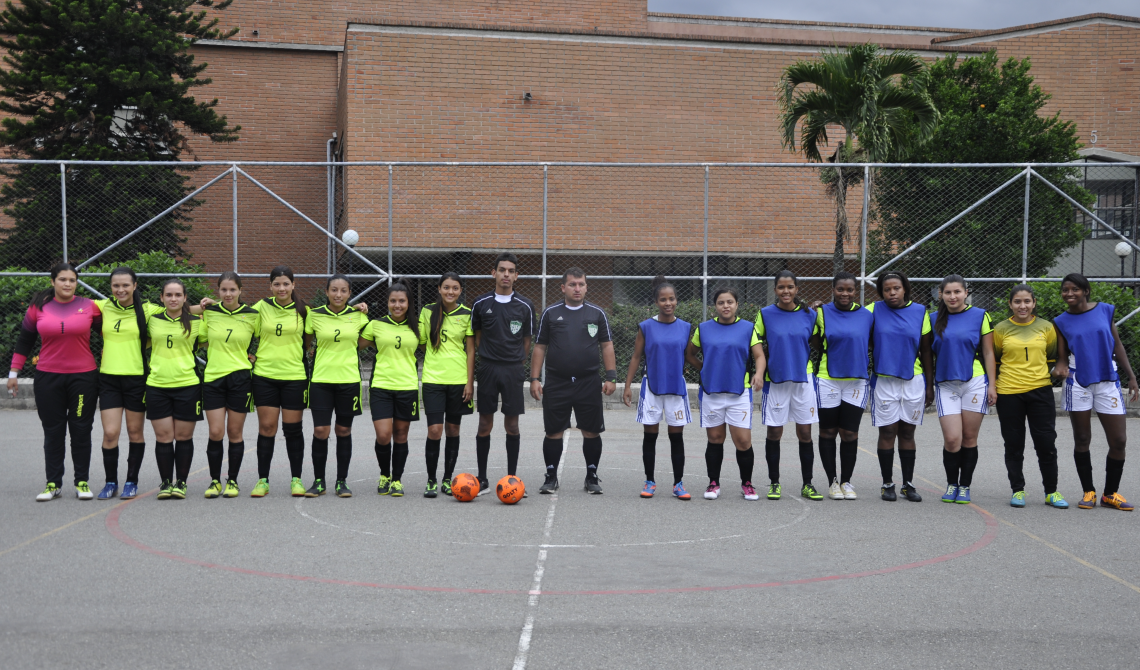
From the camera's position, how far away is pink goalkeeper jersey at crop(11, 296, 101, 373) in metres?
7.51

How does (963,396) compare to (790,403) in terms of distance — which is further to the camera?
(790,403)

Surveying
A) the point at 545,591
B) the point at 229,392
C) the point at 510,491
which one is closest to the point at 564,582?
the point at 545,591

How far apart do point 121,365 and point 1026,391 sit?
7.46m

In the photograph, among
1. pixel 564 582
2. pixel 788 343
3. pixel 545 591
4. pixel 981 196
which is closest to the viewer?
pixel 545 591

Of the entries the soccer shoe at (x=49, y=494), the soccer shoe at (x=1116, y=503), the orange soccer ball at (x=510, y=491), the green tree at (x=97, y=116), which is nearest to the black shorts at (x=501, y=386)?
the orange soccer ball at (x=510, y=491)

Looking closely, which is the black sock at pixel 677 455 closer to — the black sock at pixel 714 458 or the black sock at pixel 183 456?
the black sock at pixel 714 458

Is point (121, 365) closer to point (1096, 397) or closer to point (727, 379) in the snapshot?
point (727, 379)

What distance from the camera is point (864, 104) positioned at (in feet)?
48.2

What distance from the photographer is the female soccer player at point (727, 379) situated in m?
7.84

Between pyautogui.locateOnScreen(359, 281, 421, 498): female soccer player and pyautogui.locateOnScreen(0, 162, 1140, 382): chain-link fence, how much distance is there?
6.49 metres

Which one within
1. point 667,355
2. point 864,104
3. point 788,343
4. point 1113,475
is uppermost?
point 864,104

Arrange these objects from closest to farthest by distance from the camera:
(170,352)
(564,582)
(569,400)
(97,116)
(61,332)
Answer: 1. (564,582)
2. (61,332)
3. (170,352)
4. (569,400)
5. (97,116)

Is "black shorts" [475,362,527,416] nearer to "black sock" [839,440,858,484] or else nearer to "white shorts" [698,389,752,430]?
"white shorts" [698,389,752,430]

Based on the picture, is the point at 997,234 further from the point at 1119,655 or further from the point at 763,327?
the point at 1119,655
